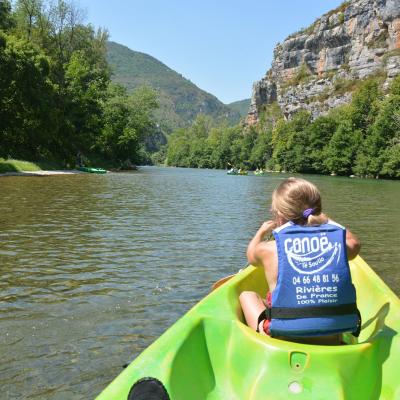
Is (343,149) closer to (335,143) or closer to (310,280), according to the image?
(335,143)

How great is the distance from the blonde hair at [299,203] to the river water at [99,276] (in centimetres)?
236

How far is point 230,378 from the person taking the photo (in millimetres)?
3635

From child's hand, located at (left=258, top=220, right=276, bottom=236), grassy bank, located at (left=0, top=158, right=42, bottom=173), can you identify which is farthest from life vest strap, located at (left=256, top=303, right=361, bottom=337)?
grassy bank, located at (left=0, top=158, right=42, bottom=173)

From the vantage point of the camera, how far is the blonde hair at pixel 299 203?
373cm

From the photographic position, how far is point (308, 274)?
3543 mm

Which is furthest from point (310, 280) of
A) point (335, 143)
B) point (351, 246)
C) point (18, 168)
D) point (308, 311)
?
point (335, 143)

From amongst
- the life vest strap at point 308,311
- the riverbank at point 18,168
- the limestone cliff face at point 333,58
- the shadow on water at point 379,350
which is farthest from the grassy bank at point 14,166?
the limestone cliff face at point 333,58

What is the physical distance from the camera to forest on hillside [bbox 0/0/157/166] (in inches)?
1716

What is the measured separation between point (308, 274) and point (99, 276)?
18.1 ft

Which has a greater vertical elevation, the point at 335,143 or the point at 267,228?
the point at 335,143

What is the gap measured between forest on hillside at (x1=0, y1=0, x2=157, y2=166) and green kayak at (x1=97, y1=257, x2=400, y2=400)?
41.9 meters

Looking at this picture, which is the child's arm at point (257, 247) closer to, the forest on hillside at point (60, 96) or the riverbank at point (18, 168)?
the riverbank at point (18, 168)

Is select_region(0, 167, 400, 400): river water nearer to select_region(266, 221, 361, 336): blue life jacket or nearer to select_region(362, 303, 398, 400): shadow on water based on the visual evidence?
select_region(266, 221, 361, 336): blue life jacket

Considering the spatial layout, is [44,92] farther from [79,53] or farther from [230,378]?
[230,378]
